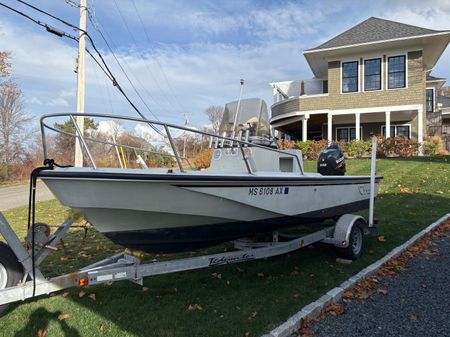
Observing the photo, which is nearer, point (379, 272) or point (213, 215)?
point (213, 215)

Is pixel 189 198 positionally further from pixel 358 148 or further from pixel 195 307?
pixel 358 148

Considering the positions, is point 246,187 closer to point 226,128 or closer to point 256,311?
point 256,311

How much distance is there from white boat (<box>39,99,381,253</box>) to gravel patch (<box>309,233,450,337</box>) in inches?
49.9

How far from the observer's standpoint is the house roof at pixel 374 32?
17734mm

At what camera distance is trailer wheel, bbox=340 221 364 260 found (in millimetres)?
4965

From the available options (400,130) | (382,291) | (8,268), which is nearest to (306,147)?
(400,130)

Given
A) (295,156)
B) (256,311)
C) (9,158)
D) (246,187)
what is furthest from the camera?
(9,158)

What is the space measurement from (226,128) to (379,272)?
9.81 feet

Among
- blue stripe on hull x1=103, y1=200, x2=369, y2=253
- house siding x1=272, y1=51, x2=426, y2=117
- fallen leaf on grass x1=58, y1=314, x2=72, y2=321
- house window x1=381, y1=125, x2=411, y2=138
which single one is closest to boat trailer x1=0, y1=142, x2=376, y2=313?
blue stripe on hull x1=103, y1=200, x2=369, y2=253

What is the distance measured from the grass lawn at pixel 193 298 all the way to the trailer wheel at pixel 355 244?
124mm

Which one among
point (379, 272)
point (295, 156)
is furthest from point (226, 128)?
point (379, 272)

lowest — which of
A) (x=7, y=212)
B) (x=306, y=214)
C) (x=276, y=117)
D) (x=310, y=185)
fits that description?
(x=7, y=212)

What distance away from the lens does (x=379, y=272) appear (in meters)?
4.52

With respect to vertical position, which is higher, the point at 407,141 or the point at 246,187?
the point at 407,141
